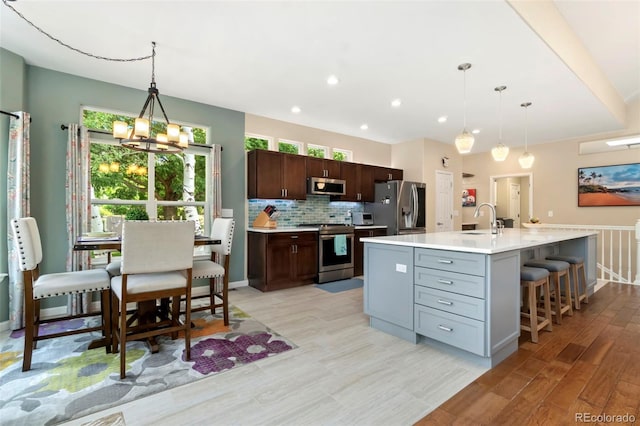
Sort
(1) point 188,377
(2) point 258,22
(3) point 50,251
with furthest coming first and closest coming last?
1. (3) point 50,251
2. (2) point 258,22
3. (1) point 188,377

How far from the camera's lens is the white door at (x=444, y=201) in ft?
22.2

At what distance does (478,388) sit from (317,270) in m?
3.16

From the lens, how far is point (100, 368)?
2244 millimetres

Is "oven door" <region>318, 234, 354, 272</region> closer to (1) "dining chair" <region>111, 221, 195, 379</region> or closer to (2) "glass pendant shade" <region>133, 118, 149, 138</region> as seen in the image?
(1) "dining chair" <region>111, 221, 195, 379</region>

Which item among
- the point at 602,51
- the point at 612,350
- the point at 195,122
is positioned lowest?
the point at 612,350

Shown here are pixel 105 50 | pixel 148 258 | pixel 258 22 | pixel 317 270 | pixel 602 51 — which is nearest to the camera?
pixel 148 258

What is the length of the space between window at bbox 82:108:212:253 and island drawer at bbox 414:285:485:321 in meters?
3.05

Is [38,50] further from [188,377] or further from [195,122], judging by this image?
[188,377]

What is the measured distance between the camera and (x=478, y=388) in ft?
6.53

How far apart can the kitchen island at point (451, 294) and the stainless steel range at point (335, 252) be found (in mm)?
1933

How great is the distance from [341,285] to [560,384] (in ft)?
10.1

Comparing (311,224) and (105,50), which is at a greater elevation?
(105,50)

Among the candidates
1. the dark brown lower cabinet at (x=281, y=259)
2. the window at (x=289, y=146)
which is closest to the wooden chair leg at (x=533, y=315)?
the dark brown lower cabinet at (x=281, y=259)

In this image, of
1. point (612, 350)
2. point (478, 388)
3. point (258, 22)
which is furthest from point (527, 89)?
point (478, 388)
